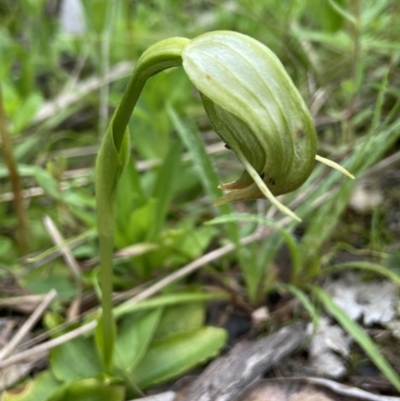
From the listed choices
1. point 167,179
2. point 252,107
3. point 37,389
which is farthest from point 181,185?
point 252,107

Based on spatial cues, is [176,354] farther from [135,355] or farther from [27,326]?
[27,326]

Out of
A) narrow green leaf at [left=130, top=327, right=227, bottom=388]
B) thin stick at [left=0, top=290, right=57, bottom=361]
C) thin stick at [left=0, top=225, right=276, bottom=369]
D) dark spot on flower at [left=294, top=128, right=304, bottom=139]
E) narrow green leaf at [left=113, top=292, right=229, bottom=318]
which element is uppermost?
dark spot on flower at [left=294, top=128, right=304, bottom=139]

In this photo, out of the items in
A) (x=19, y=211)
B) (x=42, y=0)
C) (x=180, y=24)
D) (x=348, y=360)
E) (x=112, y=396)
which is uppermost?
(x=42, y=0)

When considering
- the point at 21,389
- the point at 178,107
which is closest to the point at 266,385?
the point at 21,389

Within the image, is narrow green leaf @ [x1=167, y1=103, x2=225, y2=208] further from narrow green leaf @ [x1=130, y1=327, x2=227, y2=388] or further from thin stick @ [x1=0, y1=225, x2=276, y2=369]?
narrow green leaf @ [x1=130, y1=327, x2=227, y2=388]

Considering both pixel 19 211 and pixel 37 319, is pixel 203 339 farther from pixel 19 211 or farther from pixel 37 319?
pixel 19 211


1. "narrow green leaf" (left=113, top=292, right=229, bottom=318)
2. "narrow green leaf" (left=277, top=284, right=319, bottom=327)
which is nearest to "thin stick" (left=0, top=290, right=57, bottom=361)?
"narrow green leaf" (left=113, top=292, right=229, bottom=318)
